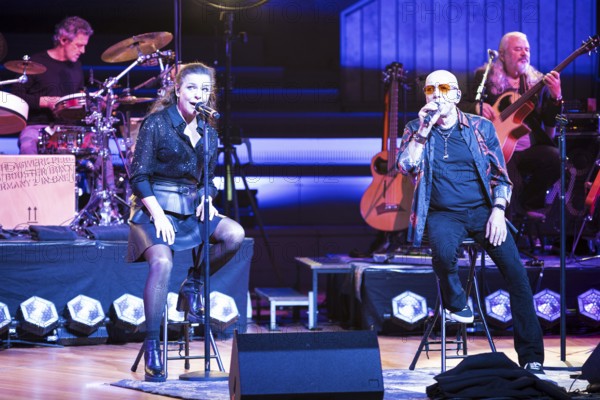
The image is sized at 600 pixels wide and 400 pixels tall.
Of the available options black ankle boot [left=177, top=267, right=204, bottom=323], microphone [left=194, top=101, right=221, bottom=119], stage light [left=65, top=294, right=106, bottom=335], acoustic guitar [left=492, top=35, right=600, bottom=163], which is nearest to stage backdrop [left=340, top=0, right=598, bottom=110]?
acoustic guitar [left=492, top=35, right=600, bottom=163]

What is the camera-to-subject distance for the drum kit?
6.77 m

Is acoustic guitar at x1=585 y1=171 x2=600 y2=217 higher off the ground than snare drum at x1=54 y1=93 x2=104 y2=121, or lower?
lower

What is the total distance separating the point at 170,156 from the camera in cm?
471

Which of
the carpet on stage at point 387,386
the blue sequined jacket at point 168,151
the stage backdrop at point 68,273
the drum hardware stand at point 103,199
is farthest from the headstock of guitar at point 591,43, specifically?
the drum hardware stand at point 103,199

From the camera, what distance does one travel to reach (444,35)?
846cm

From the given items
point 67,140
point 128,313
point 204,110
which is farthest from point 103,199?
point 204,110

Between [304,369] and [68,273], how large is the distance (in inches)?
112

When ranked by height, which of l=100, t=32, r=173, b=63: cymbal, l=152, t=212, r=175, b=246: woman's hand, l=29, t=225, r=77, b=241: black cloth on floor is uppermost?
l=100, t=32, r=173, b=63: cymbal

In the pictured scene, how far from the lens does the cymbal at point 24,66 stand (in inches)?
265

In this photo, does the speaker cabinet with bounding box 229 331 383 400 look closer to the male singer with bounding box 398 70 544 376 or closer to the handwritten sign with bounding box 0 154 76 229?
the male singer with bounding box 398 70 544 376

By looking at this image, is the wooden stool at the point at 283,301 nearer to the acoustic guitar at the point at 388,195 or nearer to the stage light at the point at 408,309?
the stage light at the point at 408,309

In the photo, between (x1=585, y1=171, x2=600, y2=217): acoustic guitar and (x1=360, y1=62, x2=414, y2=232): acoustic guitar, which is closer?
(x1=585, y1=171, x2=600, y2=217): acoustic guitar

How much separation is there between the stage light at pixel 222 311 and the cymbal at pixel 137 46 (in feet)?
6.84

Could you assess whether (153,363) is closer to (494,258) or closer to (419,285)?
(494,258)
